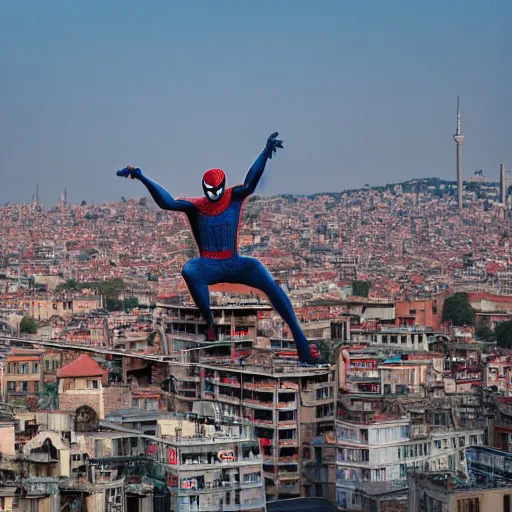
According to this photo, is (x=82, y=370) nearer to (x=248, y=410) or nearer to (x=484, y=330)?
(x=248, y=410)

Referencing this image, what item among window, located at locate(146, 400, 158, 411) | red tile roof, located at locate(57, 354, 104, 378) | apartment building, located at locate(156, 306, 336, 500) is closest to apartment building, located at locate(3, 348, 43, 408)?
apartment building, located at locate(156, 306, 336, 500)

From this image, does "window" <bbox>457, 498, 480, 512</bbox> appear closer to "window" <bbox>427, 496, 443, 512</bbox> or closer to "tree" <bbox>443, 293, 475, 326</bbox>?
"window" <bbox>427, 496, 443, 512</bbox>

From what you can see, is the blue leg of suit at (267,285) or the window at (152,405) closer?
the blue leg of suit at (267,285)

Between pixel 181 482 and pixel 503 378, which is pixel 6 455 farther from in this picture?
pixel 503 378

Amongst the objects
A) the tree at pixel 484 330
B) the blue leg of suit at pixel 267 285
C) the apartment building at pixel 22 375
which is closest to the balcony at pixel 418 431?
the blue leg of suit at pixel 267 285

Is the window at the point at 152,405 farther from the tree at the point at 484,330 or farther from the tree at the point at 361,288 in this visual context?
the tree at the point at 361,288

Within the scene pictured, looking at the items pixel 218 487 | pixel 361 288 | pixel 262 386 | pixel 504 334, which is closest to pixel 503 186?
pixel 361 288

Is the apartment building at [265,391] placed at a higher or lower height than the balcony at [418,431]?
higher
